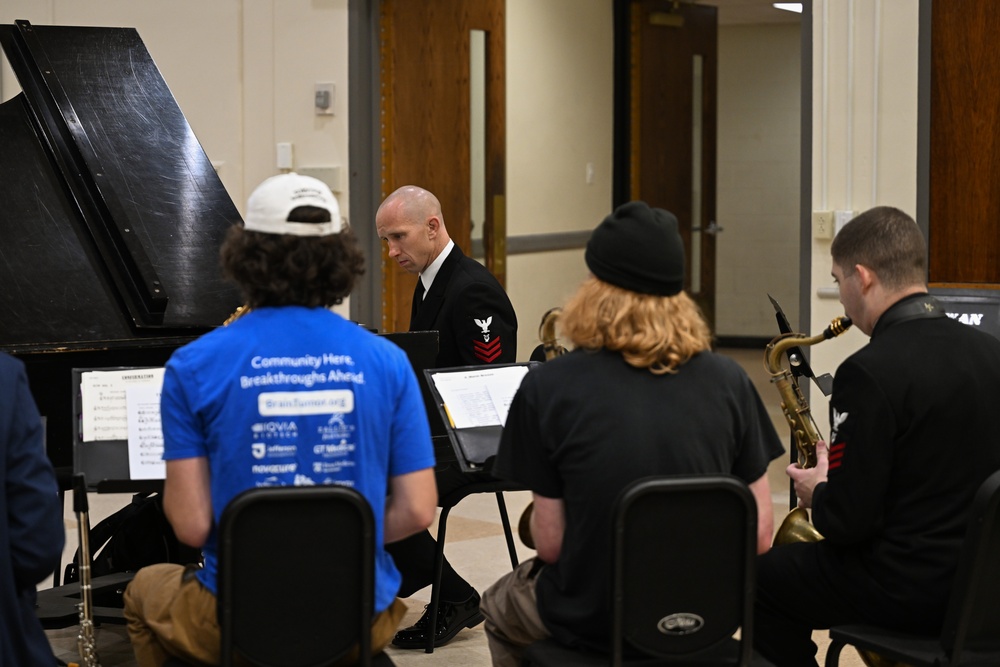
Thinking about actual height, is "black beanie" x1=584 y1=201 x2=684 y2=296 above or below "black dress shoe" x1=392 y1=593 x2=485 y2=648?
above

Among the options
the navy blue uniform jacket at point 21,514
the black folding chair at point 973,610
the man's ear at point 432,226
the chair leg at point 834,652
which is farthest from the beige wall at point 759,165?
the navy blue uniform jacket at point 21,514

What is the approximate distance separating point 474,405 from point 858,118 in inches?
109

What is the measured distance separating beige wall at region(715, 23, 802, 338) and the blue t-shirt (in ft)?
28.4

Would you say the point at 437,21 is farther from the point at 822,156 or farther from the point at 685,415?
the point at 685,415

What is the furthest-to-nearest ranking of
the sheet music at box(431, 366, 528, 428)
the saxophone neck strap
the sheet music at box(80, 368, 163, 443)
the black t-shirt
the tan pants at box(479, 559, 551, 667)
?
the sheet music at box(431, 366, 528, 428), the sheet music at box(80, 368, 163, 443), the saxophone neck strap, the tan pants at box(479, 559, 551, 667), the black t-shirt

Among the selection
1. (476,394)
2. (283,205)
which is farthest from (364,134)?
(283,205)

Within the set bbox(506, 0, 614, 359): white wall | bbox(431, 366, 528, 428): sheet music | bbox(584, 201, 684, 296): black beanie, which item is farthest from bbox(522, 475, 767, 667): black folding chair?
bbox(506, 0, 614, 359): white wall

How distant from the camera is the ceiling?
9.20m

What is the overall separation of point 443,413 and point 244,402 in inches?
33.5

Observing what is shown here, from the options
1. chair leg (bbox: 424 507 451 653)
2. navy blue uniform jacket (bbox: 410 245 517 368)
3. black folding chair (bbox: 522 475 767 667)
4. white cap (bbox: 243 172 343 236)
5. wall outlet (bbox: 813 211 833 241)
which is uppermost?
wall outlet (bbox: 813 211 833 241)

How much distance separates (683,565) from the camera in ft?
6.93

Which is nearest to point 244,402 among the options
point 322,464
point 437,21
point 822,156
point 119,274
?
point 322,464

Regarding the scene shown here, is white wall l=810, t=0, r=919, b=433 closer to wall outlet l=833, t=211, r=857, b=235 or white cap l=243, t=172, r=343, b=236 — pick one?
wall outlet l=833, t=211, r=857, b=235

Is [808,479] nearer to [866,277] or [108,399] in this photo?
[866,277]
